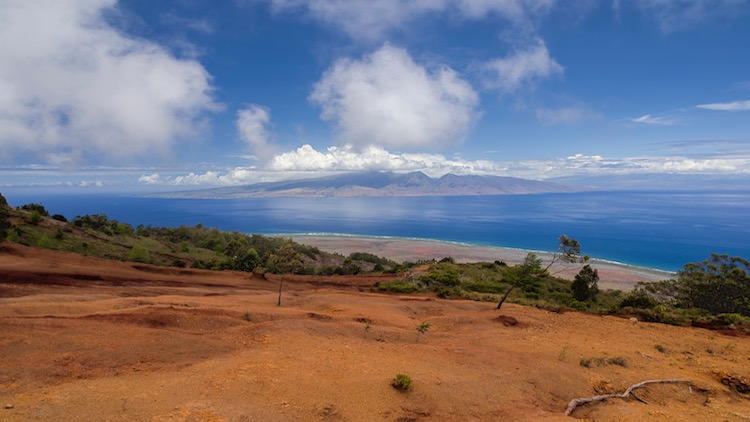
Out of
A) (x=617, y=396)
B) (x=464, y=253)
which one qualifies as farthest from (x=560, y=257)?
(x=464, y=253)

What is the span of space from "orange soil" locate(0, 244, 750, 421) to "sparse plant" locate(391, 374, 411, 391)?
0.48 ft

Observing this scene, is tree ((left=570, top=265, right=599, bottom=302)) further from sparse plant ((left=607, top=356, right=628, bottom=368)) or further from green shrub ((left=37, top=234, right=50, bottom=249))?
green shrub ((left=37, top=234, right=50, bottom=249))

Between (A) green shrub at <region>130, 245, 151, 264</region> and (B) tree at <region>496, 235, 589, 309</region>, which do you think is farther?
(A) green shrub at <region>130, 245, 151, 264</region>

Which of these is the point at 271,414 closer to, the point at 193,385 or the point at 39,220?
the point at 193,385

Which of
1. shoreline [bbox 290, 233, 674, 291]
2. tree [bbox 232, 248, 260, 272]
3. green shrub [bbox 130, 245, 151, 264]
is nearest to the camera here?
green shrub [bbox 130, 245, 151, 264]

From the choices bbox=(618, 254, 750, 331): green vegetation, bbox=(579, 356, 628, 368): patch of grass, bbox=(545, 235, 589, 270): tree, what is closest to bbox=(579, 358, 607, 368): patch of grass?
bbox=(579, 356, 628, 368): patch of grass

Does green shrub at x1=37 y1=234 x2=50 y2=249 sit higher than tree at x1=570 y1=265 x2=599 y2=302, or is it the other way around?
green shrub at x1=37 y1=234 x2=50 y2=249

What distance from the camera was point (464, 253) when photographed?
74.9 metres

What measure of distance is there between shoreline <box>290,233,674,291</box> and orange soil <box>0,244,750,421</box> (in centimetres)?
3730

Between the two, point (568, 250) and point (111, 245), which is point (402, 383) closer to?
point (568, 250)

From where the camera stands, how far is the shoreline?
54406mm

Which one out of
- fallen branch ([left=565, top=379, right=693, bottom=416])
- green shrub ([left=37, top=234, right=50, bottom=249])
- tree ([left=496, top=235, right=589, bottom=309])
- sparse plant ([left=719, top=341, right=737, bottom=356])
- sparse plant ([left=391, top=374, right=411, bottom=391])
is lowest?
sparse plant ([left=719, top=341, right=737, bottom=356])

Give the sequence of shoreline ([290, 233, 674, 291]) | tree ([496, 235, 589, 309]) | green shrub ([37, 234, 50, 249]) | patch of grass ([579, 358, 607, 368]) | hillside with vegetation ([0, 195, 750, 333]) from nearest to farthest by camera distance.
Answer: patch of grass ([579, 358, 607, 368])
tree ([496, 235, 589, 309])
hillside with vegetation ([0, 195, 750, 333])
green shrub ([37, 234, 50, 249])
shoreline ([290, 233, 674, 291])

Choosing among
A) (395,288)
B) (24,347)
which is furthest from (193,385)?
(395,288)
